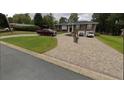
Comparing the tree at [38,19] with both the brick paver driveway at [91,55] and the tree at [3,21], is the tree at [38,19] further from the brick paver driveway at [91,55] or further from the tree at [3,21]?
the tree at [3,21]

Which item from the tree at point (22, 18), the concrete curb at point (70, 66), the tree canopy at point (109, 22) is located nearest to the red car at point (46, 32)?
the tree at point (22, 18)

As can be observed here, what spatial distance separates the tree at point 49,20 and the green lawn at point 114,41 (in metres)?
1.09

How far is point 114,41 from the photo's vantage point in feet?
13.7

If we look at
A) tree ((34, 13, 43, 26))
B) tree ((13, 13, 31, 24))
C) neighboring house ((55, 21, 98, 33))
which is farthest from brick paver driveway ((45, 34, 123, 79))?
tree ((13, 13, 31, 24))

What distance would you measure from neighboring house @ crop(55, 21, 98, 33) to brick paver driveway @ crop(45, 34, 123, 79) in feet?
0.60

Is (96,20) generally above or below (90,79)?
above

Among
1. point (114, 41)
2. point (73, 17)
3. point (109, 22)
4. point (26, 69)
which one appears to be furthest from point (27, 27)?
point (114, 41)

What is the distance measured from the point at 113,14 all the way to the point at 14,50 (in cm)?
239

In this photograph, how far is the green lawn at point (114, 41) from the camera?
4105 millimetres

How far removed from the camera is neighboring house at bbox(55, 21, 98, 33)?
4273 millimetres

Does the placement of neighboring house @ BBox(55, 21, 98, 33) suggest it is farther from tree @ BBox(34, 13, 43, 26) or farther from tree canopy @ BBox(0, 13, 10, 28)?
tree canopy @ BBox(0, 13, 10, 28)

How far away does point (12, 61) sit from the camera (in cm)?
446
